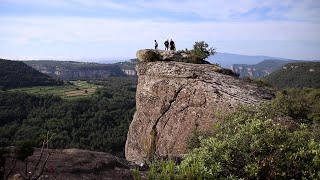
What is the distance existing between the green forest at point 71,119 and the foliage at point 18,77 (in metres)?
34.4

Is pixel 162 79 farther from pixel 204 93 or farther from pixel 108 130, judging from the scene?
pixel 108 130

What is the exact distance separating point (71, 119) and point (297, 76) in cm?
8603

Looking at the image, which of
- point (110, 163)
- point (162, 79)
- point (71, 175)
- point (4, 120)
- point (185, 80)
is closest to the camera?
point (71, 175)

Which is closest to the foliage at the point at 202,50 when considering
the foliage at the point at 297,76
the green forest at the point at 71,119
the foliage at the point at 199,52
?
the foliage at the point at 199,52

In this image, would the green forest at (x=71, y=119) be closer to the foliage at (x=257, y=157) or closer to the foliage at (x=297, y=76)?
the foliage at (x=297, y=76)

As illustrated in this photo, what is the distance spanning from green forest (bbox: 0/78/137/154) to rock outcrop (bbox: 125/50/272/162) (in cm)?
4952

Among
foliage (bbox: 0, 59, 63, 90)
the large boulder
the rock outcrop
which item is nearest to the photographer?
the rock outcrop

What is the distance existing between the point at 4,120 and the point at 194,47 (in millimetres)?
80073

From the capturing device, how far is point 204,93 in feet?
75.2

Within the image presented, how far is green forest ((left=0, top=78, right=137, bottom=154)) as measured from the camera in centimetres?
8188

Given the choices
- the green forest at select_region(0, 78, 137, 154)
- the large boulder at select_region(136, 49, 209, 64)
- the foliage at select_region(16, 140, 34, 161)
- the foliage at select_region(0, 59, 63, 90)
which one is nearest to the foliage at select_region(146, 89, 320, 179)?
the foliage at select_region(16, 140, 34, 161)

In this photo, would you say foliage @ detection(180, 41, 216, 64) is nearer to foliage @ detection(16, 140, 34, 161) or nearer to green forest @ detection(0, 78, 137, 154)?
foliage @ detection(16, 140, 34, 161)

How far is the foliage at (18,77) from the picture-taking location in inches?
5938

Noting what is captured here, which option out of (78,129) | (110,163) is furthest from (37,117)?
(110,163)
